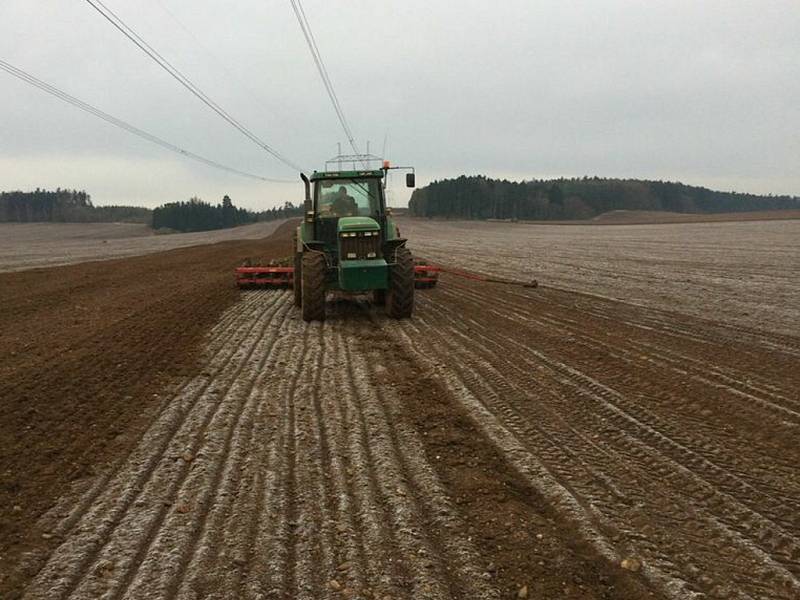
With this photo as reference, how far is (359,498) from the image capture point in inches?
157

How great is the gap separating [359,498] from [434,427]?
4.74 feet

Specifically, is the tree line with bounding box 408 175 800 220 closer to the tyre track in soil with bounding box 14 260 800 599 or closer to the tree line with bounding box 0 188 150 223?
the tree line with bounding box 0 188 150 223

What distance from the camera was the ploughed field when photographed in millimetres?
3205

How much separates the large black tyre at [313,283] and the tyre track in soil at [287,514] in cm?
379

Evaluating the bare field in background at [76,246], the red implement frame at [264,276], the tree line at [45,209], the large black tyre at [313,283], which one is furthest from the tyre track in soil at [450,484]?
the tree line at [45,209]

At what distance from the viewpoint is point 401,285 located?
33.2 ft

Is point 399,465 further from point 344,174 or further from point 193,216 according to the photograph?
point 193,216

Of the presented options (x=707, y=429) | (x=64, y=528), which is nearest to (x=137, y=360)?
(x=64, y=528)

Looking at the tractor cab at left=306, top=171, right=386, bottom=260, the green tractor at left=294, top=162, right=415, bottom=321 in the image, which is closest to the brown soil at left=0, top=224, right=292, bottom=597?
the green tractor at left=294, top=162, right=415, bottom=321

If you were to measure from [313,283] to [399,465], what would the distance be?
5896mm

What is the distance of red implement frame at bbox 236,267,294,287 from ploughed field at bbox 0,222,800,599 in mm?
5692

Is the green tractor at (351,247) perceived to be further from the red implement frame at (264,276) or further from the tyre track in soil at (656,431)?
the red implement frame at (264,276)

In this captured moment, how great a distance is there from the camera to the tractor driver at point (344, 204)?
11.3 m

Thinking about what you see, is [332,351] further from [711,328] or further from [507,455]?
[711,328]
